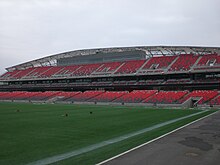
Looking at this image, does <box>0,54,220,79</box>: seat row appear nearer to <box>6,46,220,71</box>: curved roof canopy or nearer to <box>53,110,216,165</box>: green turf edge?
<box>6,46,220,71</box>: curved roof canopy

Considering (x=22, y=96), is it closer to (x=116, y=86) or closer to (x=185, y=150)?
(x=116, y=86)

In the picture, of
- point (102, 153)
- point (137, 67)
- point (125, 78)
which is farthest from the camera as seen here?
point (137, 67)

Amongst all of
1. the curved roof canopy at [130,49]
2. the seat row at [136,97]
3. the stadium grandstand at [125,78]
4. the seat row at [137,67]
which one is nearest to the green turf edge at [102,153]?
the stadium grandstand at [125,78]

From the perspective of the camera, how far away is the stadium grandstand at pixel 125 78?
5743cm

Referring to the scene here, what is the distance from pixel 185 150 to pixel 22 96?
70.3 metres

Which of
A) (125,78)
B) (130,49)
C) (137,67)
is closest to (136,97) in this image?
(125,78)

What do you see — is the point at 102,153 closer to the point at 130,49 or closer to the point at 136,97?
the point at 136,97

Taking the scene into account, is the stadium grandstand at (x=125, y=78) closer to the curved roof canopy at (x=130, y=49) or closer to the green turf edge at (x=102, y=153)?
the curved roof canopy at (x=130, y=49)

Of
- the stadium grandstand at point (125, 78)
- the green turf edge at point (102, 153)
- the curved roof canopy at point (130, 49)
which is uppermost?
the curved roof canopy at point (130, 49)

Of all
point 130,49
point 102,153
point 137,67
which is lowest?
point 102,153

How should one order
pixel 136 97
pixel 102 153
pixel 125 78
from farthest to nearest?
pixel 125 78 → pixel 136 97 → pixel 102 153

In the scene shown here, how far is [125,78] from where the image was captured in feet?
238

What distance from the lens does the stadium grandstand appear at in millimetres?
57428

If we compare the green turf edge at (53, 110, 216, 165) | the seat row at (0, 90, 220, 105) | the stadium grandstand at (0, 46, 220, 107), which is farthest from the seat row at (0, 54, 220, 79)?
the green turf edge at (53, 110, 216, 165)
